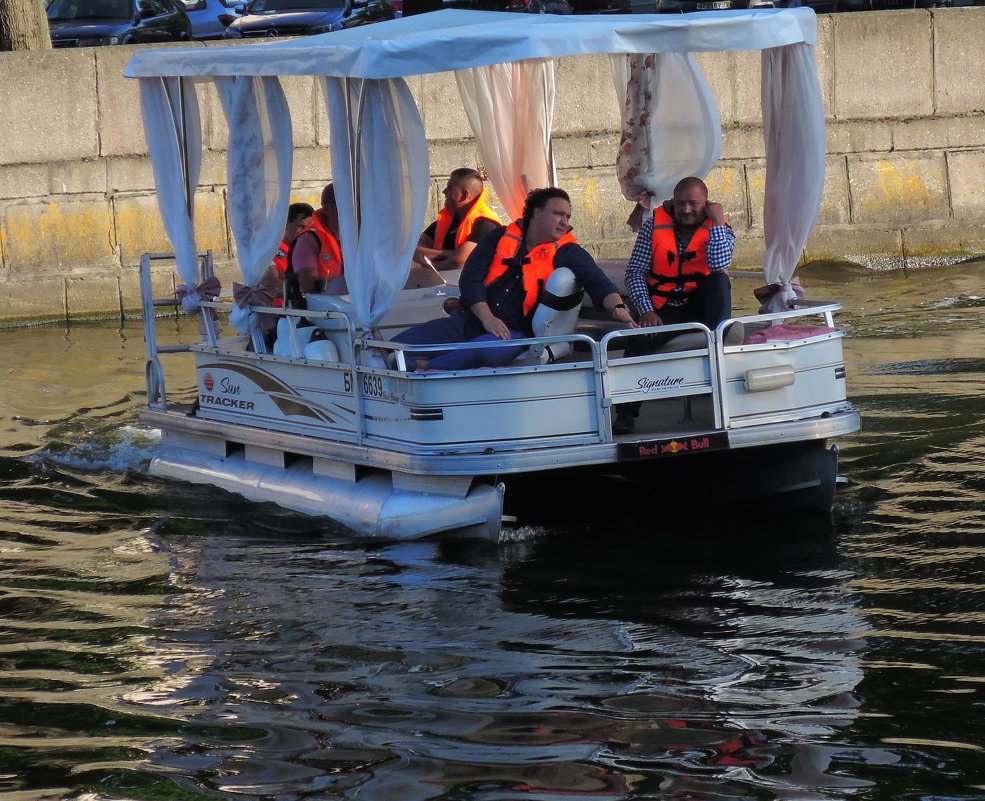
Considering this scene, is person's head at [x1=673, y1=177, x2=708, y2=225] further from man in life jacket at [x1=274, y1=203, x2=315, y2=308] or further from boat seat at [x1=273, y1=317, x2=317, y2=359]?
man in life jacket at [x1=274, y1=203, x2=315, y2=308]

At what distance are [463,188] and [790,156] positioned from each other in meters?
2.82

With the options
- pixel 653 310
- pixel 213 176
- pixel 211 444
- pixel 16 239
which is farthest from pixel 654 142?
pixel 16 239

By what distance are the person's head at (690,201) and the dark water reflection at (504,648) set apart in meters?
1.40

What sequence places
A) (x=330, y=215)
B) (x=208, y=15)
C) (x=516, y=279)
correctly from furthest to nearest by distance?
(x=208, y=15) → (x=330, y=215) → (x=516, y=279)

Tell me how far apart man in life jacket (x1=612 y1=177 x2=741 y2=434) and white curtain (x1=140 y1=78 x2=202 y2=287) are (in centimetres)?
269

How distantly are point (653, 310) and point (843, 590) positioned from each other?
6.80 ft

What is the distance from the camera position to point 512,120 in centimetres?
1066

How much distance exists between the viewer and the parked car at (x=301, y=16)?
2006 cm

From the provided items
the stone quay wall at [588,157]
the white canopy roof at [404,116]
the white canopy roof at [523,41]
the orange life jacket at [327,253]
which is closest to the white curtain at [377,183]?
the white canopy roof at [404,116]

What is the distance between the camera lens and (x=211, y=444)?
9586 mm

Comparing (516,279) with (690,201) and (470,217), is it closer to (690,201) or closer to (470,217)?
(690,201)

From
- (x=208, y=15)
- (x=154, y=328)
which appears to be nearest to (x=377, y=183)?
(x=154, y=328)

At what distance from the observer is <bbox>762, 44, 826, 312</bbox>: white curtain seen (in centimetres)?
830

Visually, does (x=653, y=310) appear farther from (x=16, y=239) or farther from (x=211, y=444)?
(x=16, y=239)
